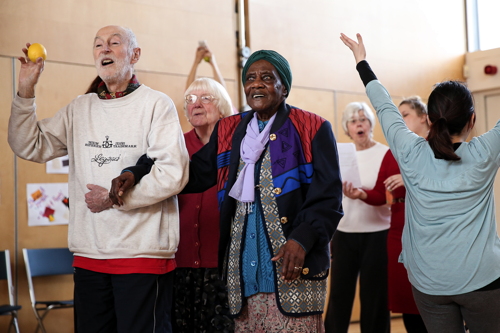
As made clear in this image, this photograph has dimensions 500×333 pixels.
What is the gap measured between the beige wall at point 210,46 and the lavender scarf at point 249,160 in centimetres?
284

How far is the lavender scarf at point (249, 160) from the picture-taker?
82.5 inches

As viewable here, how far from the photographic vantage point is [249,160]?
2.15 m

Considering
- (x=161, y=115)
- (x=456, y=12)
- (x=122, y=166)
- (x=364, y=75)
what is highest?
(x=456, y=12)

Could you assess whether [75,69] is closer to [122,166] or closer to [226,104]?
[226,104]

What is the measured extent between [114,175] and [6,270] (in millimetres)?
2398

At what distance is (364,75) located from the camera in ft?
7.75

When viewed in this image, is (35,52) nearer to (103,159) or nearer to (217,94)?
(103,159)

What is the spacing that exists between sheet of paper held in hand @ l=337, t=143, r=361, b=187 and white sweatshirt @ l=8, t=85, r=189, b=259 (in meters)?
1.90

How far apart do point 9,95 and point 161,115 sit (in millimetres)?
2594

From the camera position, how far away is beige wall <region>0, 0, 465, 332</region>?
438cm

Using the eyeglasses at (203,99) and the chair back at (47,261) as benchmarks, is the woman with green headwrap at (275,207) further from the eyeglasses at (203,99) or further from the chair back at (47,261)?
the chair back at (47,261)

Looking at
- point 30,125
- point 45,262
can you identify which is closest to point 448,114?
point 30,125

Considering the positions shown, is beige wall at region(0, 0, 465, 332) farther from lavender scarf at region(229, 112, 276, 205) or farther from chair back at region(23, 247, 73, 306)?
lavender scarf at region(229, 112, 276, 205)

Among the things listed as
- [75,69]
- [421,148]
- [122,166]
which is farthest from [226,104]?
[75,69]
